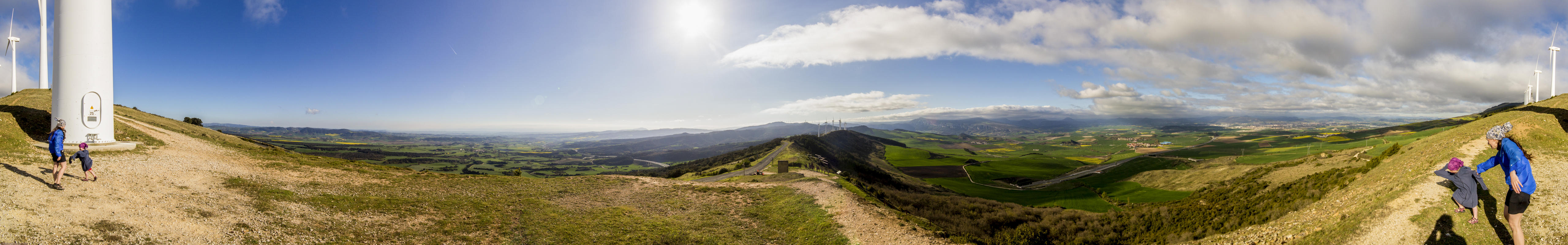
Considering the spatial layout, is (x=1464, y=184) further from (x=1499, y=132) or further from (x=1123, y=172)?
(x=1123, y=172)

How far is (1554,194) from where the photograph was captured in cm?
954

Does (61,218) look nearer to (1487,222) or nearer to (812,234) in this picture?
(812,234)

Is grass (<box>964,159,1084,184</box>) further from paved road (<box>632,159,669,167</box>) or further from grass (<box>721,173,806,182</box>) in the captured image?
paved road (<box>632,159,669,167</box>)

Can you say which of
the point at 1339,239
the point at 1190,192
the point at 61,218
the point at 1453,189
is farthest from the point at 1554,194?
the point at 1190,192

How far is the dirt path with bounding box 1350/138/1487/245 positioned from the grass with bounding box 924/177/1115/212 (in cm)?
2423

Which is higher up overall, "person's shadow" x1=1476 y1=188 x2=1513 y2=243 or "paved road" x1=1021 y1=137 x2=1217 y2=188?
"person's shadow" x1=1476 y1=188 x2=1513 y2=243

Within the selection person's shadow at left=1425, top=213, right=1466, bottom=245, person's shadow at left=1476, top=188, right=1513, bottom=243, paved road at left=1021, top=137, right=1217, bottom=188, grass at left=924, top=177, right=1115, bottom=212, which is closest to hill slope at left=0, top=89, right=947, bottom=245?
person's shadow at left=1425, top=213, right=1466, bottom=245

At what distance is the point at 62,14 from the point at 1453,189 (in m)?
46.2

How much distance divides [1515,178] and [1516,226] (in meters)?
0.92

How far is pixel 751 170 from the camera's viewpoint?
Answer: 166 feet

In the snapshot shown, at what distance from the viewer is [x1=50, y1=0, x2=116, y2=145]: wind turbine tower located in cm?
1862

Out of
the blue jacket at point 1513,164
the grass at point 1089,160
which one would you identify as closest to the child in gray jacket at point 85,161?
the blue jacket at point 1513,164

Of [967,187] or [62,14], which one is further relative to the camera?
[967,187]

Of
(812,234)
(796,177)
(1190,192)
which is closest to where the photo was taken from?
(812,234)
